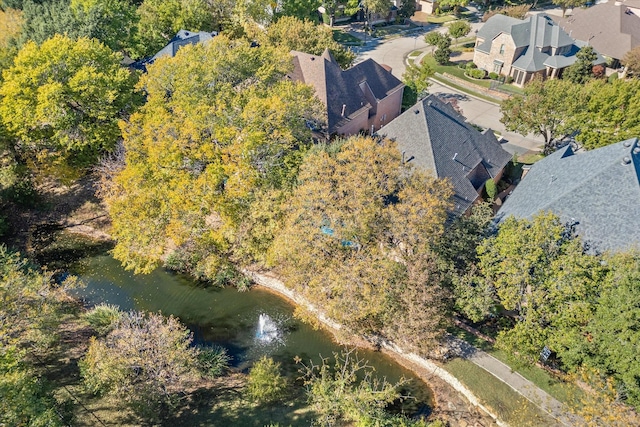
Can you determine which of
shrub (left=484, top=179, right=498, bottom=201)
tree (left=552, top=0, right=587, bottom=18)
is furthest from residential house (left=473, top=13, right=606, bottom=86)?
shrub (left=484, top=179, right=498, bottom=201)

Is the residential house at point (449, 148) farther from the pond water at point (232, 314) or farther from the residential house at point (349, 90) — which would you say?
the pond water at point (232, 314)

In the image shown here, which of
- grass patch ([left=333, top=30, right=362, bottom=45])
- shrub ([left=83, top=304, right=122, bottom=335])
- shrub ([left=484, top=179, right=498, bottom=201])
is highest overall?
grass patch ([left=333, top=30, right=362, bottom=45])

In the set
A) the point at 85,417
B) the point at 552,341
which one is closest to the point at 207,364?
the point at 85,417

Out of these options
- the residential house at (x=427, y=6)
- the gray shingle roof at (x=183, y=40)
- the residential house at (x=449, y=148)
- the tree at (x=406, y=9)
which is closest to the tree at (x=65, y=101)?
the gray shingle roof at (x=183, y=40)

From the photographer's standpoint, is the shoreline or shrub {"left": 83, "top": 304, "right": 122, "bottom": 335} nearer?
the shoreline

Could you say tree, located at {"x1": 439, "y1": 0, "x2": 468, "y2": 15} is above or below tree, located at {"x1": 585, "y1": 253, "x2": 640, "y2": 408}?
above

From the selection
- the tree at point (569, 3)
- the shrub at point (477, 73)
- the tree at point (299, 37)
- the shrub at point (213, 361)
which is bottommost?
the shrub at point (213, 361)

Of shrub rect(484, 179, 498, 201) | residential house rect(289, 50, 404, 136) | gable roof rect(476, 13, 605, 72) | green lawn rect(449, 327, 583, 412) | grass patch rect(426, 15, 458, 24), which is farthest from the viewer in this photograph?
grass patch rect(426, 15, 458, 24)

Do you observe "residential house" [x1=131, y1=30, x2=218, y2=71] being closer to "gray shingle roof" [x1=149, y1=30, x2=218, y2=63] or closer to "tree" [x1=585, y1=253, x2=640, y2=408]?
"gray shingle roof" [x1=149, y1=30, x2=218, y2=63]
